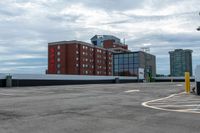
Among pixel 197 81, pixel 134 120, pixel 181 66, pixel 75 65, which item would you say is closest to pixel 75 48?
pixel 75 65

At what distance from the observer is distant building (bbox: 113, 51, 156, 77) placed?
375 ft

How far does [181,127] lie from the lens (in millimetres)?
8344

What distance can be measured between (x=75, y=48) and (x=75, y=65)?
708 centimetres

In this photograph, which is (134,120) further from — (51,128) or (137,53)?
(137,53)

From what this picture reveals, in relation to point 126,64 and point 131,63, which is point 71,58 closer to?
point 126,64

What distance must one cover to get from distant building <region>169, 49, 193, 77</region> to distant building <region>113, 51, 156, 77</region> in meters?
17.6

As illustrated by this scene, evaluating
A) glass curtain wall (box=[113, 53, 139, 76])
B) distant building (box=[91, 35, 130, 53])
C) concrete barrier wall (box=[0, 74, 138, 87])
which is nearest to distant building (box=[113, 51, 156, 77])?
glass curtain wall (box=[113, 53, 139, 76])

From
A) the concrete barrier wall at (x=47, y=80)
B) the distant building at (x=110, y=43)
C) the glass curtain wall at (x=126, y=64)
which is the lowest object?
the concrete barrier wall at (x=47, y=80)

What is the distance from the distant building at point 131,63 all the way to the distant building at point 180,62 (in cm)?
1757

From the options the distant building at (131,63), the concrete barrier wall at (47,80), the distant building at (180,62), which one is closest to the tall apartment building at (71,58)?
the distant building at (131,63)

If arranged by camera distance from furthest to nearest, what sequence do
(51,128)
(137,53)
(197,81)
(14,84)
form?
(137,53) < (14,84) < (197,81) < (51,128)

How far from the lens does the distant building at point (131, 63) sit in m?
114

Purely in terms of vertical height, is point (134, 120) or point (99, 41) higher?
point (99, 41)

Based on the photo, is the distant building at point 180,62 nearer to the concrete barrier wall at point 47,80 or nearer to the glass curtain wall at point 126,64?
the glass curtain wall at point 126,64
